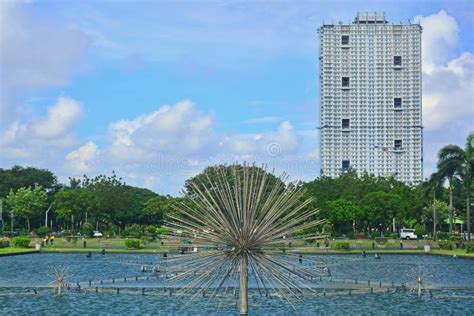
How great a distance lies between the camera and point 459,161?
7694 cm

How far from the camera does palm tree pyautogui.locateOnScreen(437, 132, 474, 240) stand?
252ft

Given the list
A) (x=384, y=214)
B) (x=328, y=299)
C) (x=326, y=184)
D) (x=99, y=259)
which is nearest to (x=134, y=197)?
(x=326, y=184)

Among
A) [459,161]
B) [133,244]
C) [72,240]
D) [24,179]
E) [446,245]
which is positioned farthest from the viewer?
[24,179]

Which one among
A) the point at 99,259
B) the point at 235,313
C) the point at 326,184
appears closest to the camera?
the point at 235,313

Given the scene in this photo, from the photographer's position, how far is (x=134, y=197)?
121750 millimetres

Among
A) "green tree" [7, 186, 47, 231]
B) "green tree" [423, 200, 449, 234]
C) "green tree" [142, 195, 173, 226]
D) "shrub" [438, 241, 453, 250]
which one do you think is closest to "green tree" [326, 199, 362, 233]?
"green tree" [423, 200, 449, 234]

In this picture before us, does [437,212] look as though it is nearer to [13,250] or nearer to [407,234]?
[407,234]

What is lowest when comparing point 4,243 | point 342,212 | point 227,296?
point 227,296

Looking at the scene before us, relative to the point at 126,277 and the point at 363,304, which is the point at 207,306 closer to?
the point at 363,304

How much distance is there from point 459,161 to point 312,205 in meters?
19.9

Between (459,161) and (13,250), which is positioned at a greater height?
(459,161)

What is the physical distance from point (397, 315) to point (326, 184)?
290 feet

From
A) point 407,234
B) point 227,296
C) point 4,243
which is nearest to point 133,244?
point 4,243

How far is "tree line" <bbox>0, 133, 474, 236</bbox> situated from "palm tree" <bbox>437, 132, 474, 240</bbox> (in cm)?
1070
